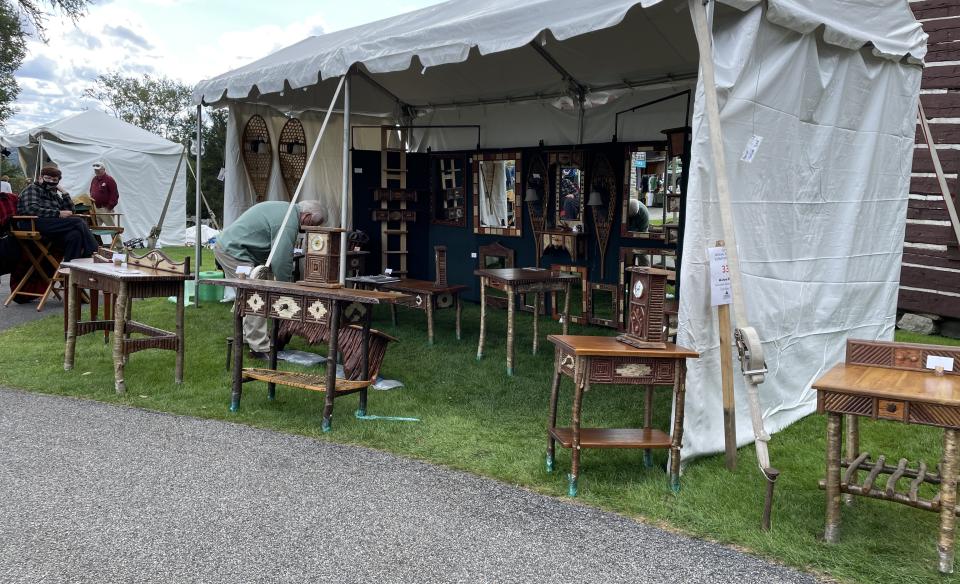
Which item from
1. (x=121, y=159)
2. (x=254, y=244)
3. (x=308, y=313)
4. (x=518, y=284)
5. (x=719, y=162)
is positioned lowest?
(x=308, y=313)

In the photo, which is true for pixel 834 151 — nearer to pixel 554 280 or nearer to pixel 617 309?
pixel 554 280

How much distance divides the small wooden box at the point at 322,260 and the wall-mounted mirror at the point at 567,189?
3.94m

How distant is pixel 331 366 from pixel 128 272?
1952mm

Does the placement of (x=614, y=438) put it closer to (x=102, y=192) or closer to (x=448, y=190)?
(x=448, y=190)

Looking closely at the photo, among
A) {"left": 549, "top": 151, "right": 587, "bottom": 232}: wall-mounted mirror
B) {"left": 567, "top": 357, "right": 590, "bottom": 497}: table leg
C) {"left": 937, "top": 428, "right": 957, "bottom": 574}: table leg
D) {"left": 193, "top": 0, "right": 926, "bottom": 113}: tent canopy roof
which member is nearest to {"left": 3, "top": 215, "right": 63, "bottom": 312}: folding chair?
{"left": 193, "top": 0, "right": 926, "bottom": 113}: tent canopy roof

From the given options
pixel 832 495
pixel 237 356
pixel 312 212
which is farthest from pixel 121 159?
pixel 832 495

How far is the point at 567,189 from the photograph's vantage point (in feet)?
27.9

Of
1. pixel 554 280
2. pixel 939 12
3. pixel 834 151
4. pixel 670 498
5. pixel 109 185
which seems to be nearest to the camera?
pixel 670 498

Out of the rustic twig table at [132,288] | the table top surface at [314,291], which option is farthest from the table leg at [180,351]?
the table top surface at [314,291]

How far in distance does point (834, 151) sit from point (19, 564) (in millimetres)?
4895

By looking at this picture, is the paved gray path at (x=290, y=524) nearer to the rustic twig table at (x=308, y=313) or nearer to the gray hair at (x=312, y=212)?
the rustic twig table at (x=308, y=313)

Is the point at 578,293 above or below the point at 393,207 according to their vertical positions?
below

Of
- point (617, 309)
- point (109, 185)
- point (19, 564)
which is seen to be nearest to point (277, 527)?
point (19, 564)

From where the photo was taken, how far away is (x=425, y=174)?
9805 millimetres
